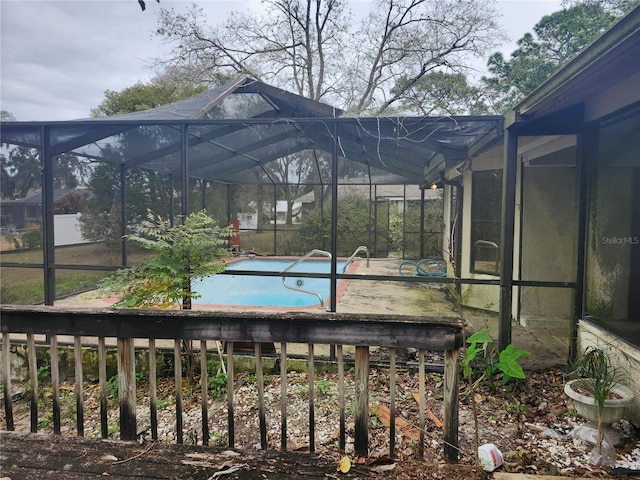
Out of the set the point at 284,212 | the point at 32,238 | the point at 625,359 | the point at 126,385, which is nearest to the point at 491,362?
the point at 625,359

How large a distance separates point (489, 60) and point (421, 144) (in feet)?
42.0

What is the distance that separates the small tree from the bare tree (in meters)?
11.8

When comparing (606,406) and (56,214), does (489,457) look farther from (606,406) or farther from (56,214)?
(56,214)

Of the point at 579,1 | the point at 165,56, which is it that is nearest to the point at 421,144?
the point at 165,56

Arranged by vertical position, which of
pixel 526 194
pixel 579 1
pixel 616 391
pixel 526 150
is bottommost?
pixel 616 391

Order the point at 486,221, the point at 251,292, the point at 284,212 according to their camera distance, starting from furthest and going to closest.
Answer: the point at 284,212 < the point at 251,292 < the point at 486,221

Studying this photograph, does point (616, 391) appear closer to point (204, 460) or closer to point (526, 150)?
point (204, 460)

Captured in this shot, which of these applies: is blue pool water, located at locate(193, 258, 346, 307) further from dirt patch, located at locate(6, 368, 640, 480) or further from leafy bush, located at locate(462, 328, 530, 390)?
leafy bush, located at locate(462, 328, 530, 390)

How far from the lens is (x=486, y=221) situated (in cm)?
543

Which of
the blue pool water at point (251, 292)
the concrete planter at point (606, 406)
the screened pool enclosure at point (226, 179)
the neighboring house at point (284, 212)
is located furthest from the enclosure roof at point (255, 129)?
the neighboring house at point (284, 212)

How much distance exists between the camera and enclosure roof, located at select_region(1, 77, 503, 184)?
3.76 meters

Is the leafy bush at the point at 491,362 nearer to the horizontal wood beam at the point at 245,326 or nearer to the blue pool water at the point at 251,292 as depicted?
the horizontal wood beam at the point at 245,326

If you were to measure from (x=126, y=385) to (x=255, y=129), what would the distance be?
3.48 m

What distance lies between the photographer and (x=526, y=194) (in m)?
4.75
